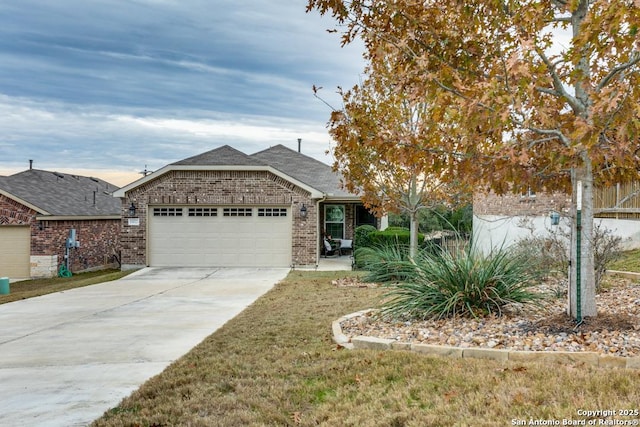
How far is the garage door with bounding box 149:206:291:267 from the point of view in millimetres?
18766

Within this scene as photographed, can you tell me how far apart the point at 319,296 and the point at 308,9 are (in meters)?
5.76

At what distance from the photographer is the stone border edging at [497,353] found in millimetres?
4656

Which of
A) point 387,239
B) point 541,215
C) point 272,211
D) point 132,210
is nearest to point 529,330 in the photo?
point 387,239

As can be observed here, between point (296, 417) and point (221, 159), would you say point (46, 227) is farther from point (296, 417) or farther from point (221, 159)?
point (296, 417)

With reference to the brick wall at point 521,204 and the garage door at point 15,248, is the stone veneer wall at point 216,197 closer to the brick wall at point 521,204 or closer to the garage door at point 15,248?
the garage door at point 15,248

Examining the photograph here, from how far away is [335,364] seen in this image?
5.16 m

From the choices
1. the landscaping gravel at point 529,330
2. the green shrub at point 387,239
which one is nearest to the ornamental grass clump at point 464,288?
the landscaping gravel at point 529,330

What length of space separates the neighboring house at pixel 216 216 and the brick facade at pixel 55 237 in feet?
14.2

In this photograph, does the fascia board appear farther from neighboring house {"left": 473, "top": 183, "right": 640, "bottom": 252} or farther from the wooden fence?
the wooden fence

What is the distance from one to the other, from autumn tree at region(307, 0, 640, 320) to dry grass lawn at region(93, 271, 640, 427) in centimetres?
191

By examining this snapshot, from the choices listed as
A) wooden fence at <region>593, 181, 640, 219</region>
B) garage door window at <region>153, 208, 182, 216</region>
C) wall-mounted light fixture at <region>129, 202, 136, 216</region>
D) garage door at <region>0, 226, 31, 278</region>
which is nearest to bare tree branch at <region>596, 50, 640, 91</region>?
wooden fence at <region>593, 181, 640, 219</region>

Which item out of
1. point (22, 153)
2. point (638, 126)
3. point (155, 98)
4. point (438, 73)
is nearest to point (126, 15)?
point (155, 98)

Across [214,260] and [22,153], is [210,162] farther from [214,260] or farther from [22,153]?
[22,153]

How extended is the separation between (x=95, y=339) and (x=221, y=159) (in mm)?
12620
